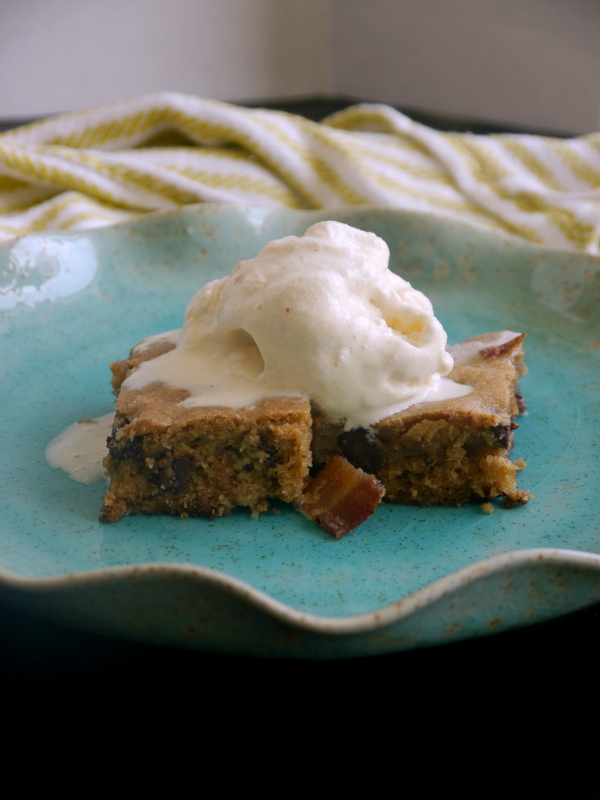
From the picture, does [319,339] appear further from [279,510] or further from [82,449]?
[82,449]

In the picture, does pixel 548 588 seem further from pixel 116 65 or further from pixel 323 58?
pixel 323 58

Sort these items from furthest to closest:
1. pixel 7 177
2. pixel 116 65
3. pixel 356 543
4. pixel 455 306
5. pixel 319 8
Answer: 1. pixel 319 8
2. pixel 116 65
3. pixel 7 177
4. pixel 455 306
5. pixel 356 543

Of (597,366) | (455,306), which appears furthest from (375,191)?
(597,366)

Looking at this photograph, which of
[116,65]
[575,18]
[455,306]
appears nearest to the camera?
[455,306]

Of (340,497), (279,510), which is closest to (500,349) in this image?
(340,497)

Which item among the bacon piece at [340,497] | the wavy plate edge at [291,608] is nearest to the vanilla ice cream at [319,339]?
the bacon piece at [340,497]
